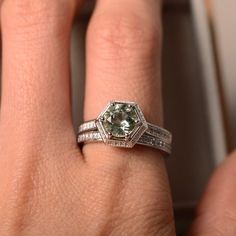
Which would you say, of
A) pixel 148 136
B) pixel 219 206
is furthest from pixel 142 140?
pixel 219 206

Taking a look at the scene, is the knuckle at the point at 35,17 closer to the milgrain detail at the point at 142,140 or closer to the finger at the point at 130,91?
the finger at the point at 130,91

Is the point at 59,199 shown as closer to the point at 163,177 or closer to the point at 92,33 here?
the point at 163,177

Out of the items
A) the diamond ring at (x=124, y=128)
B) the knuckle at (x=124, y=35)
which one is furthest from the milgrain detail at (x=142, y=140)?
the knuckle at (x=124, y=35)

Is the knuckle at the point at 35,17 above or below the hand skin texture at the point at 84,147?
above

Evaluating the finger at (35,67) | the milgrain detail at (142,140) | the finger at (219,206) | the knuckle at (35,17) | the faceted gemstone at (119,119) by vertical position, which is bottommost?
the finger at (219,206)

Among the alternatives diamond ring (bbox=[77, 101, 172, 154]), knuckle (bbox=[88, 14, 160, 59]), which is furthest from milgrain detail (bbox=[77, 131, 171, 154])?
knuckle (bbox=[88, 14, 160, 59])
